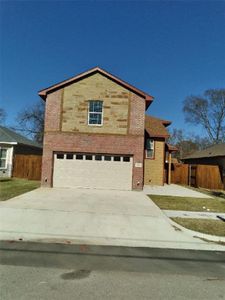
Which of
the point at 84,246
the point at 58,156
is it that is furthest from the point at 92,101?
the point at 84,246

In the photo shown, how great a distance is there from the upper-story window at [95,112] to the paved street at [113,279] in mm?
12878

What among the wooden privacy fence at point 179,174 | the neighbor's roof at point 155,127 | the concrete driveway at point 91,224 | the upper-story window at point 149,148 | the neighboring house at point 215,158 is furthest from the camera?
the neighboring house at point 215,158

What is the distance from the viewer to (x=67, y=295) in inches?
169

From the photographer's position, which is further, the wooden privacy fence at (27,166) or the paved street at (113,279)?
the wooden privacy fence at (27,166)

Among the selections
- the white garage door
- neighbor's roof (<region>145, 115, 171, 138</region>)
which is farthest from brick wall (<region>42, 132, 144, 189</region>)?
neighbor's roof (<region>145, 115, 171, 138</region>)

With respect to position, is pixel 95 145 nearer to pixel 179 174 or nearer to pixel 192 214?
pixel 192 214

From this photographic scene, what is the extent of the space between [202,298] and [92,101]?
15.3m

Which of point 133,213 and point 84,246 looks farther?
point 133,213

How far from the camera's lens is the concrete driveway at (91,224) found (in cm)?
762

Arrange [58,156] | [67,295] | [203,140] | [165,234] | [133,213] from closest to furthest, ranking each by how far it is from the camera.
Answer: [67,295]
[165,234]
[133,213]
[58,156]
[203,140]

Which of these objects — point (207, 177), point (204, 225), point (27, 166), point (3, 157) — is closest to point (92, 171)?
point (27, 166)

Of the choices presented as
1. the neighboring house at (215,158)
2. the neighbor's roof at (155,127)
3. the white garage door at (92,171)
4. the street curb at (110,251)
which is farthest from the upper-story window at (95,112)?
the neighboring house at (215,158)

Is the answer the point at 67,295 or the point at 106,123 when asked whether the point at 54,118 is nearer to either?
the point at 106,123

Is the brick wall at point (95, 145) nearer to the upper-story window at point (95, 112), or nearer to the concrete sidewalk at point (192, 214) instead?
the upper-story window at point (95, 112)
